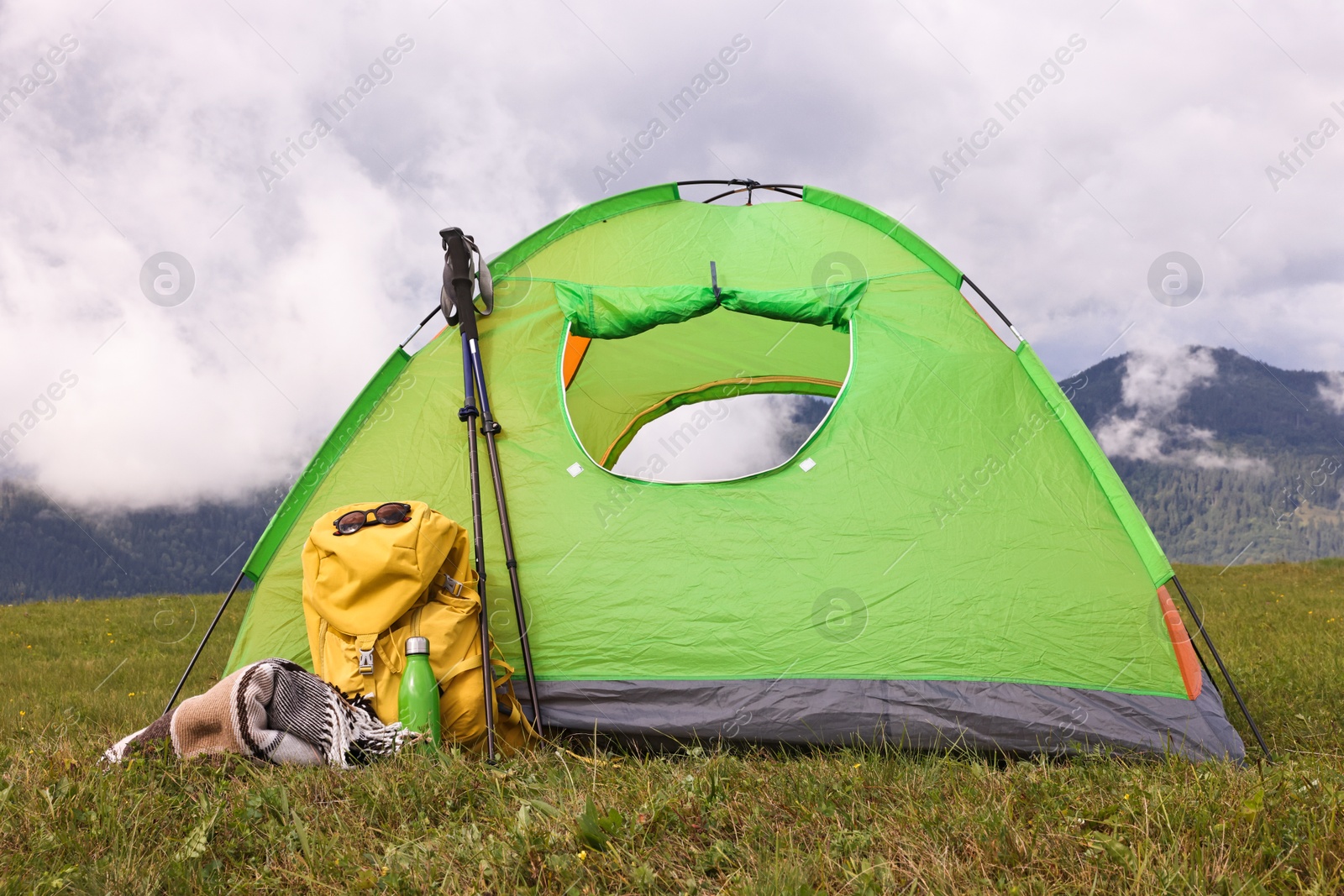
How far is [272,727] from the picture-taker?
3041 mm

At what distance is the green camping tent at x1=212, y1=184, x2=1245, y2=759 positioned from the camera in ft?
11.5

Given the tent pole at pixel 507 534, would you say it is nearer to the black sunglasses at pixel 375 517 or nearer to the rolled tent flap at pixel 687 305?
the black sunglasses at pixel 375 517

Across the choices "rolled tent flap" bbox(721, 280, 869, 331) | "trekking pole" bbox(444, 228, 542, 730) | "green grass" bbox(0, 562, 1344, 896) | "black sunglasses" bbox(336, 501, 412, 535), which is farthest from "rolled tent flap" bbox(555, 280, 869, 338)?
"green grass" bbox(0, 562, 1344, 896)

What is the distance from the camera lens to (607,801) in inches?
93.1

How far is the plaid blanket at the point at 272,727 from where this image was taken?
2975mm

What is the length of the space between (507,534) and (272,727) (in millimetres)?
1203

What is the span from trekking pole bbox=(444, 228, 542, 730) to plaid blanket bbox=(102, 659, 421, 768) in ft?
1.96

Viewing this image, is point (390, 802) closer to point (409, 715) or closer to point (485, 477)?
point (409, 715)

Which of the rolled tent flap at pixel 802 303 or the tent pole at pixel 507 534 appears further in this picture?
the rolled tent flap at pixel 802 303

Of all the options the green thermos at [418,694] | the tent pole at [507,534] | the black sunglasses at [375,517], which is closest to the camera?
the green thermos at [418,694]

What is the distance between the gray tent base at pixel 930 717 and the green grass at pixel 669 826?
17 cm

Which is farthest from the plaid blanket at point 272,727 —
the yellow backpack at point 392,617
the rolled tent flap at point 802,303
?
the rolled tent flap at point 802,303

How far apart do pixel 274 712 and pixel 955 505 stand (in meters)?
2.82

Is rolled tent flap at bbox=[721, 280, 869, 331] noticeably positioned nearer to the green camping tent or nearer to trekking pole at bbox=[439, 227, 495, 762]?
the green camping tent
